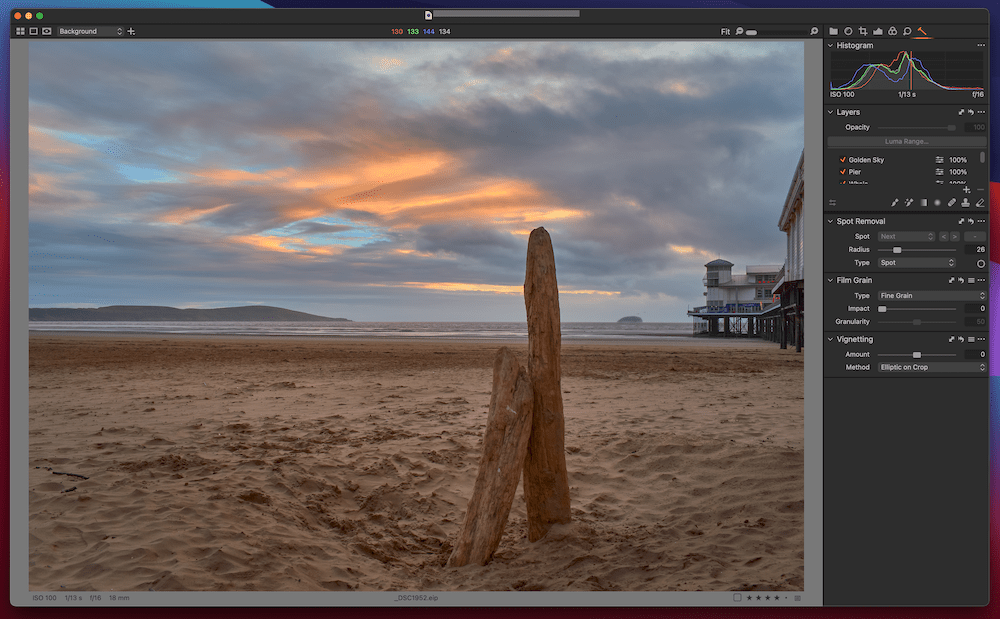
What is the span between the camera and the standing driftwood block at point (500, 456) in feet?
12.6

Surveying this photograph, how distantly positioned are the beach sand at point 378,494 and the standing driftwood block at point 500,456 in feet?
0.57

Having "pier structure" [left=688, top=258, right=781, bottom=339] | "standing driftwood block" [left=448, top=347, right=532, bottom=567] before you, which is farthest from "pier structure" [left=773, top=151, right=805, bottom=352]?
"pier structure" [left=688, top=258, right=781, bottom=339]

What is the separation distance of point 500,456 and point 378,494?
2037 mm

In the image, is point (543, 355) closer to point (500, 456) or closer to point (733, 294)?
point (500, 456)

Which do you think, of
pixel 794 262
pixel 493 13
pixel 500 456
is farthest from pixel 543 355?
pixel 794 262

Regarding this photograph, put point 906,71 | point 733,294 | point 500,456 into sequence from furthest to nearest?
point 733,294
point 500,456
point 906,71

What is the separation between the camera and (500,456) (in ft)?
12.7

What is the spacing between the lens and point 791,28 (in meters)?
2.86

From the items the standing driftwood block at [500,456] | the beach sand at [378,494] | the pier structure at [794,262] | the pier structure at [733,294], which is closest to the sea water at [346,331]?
the pier structure at [733,294]

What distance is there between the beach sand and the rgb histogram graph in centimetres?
296

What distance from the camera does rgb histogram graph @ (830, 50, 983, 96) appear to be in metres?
2.75

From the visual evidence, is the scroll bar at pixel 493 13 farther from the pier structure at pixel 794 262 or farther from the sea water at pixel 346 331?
the sea water at pixel 346 331

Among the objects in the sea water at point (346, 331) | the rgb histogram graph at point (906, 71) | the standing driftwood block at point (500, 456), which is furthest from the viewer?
the sea water at point (346, 331)

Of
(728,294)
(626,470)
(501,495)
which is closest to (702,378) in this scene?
(626,470)
